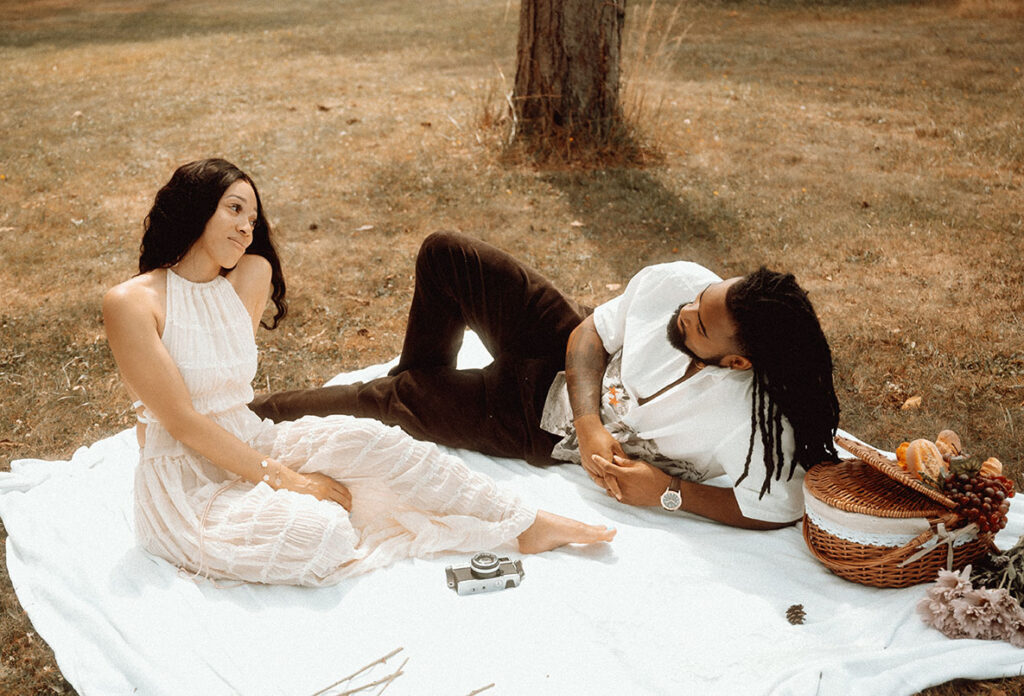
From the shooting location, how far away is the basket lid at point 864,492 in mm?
2812

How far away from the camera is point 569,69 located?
713 centimetres

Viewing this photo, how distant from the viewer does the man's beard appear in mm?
3123

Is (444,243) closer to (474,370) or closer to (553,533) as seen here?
(474,370)

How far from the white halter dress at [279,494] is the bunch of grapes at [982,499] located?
1379mm

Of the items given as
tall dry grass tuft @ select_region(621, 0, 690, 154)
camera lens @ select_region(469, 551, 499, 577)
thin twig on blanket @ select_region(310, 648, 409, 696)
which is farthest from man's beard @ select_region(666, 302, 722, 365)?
tall dry grass tuft @ select_region(621, 0, 690, 154)

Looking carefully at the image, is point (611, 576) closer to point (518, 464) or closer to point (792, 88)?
point (518, 464)

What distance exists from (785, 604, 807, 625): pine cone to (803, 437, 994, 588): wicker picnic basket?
21cm

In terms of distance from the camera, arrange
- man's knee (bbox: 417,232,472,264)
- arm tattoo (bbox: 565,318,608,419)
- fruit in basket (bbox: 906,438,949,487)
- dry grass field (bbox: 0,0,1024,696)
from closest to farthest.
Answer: fruit in basket (bbox: 906,438,949,487), arm tattoo (bbox: 565,318,608,419), man's knee (bbox: 417,232,472,264), dry grass field (bbox: 0,0,1024,696)

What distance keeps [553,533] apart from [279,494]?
96 cm

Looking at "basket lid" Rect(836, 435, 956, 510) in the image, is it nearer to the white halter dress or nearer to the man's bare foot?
A: the man's bare foot

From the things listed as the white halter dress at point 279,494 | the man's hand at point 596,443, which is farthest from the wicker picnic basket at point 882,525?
the white halter dress at point 279,494

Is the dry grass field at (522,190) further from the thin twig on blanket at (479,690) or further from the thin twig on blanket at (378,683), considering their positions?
the thin twig on blanket at (479,690)

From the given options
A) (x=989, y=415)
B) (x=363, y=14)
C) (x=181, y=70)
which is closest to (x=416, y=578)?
(x=989, y=415)

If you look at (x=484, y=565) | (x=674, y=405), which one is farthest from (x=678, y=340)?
(x=484, y=565)
